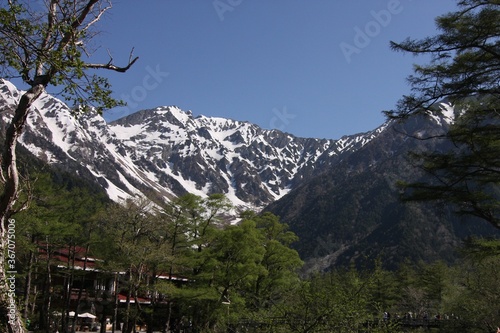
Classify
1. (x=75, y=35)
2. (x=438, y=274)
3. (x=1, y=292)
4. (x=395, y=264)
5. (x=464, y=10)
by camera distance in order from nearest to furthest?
(x=1, y=292), (x=75, y=35), (x=464, y=10), (x=438, y=274), (x=395, y=264)

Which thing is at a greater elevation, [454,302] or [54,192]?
[54,192]

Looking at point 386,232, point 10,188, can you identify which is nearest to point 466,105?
point 10,188

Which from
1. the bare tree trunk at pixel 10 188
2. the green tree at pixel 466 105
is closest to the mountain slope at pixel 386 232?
the green tree at pixel 466 105

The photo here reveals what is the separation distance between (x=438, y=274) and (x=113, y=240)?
41.3 meters

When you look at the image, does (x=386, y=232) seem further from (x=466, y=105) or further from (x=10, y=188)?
(x=10, y=188)

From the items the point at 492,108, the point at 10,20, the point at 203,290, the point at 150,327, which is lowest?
the point at 150,327

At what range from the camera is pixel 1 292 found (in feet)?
17.7

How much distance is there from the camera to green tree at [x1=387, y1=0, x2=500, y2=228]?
32.6ft

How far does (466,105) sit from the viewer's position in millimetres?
11656

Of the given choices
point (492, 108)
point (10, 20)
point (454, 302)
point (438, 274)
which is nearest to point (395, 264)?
point (438, 274)

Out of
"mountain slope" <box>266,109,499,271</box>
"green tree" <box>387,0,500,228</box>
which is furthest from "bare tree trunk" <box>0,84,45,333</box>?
"mountain slope" <box>266,109,499,271</box>

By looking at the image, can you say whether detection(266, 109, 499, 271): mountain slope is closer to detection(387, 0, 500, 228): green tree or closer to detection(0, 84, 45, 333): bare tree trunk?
detection(387, 0, 500, 228): green tree

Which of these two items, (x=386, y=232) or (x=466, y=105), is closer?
(x=466, y=105)

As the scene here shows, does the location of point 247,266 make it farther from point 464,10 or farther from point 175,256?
point 464,10
